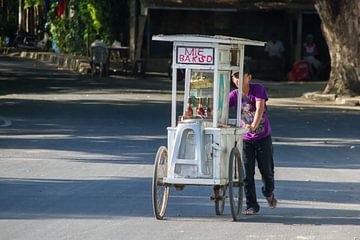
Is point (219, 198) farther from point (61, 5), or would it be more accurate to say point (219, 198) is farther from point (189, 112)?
point (61, 5)

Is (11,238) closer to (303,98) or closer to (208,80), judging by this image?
(208,80)

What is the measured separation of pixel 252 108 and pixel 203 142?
0.90m

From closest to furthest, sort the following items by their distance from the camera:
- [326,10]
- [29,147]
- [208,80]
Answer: [208,80] → [29,147] → [326,10]

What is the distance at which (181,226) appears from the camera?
9.99 metres

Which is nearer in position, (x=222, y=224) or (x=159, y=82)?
(x=222, y=224)

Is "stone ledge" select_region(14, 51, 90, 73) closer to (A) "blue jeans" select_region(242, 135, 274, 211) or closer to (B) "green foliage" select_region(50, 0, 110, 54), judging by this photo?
(B) "green foliage" select_region(50, 0, 110, 54)

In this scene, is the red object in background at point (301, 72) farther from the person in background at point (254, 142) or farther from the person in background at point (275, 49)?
the person in background at point (254, 142)

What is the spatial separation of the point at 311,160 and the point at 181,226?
20.6 feet

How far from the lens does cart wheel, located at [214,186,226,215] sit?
10359 millimetres

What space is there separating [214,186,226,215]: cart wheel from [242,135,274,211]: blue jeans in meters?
0.30

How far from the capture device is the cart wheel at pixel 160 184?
10.2 metres

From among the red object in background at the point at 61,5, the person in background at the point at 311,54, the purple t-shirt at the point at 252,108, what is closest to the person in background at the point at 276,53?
the person in background at the point at 311,54

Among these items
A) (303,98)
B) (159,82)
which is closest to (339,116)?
(303,98)

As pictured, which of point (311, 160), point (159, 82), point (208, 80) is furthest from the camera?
point (159, 82)
